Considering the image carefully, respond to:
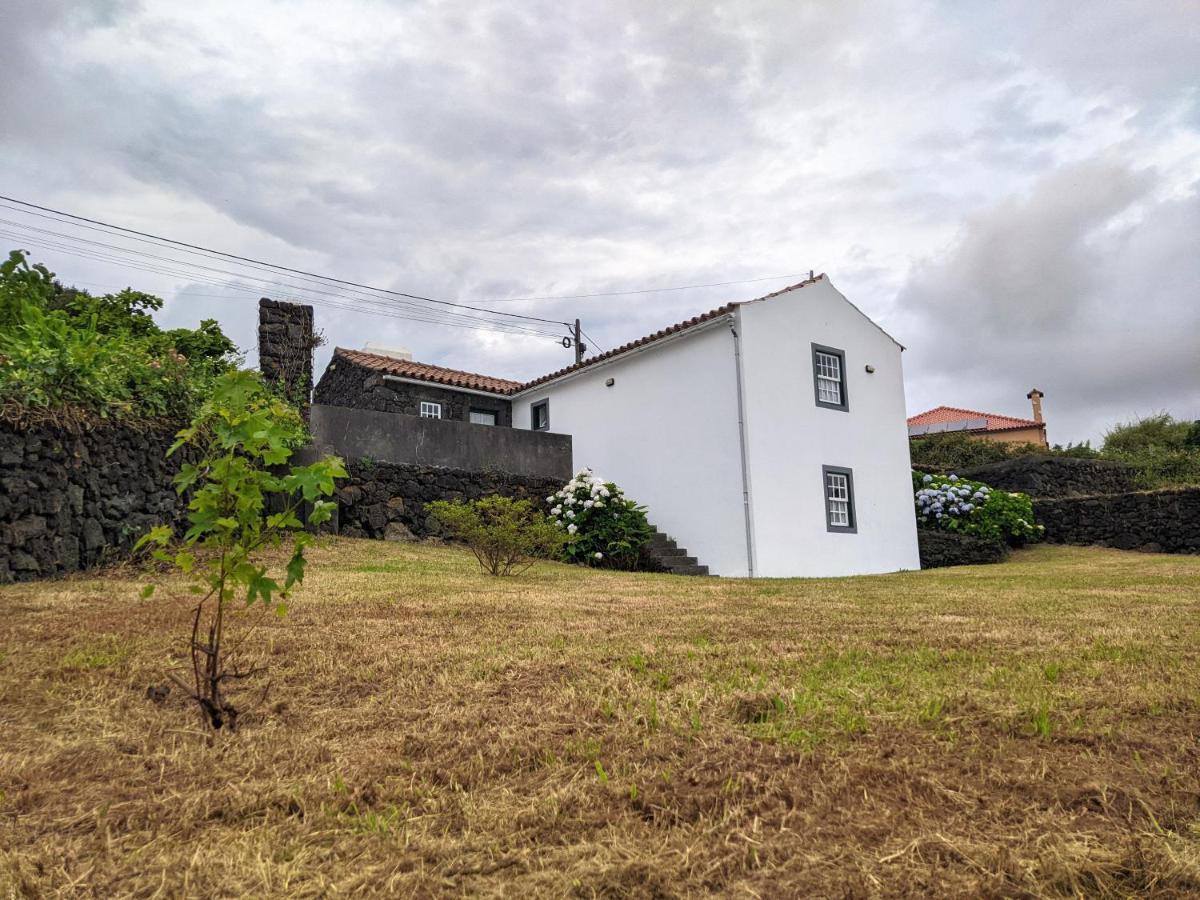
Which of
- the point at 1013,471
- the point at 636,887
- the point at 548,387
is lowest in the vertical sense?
the point at 636,887

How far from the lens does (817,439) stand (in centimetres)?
1531

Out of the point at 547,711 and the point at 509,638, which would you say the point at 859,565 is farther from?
the point at 547,711

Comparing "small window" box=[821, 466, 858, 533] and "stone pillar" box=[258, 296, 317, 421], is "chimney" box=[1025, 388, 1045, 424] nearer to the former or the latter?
"small window" box=[821, 466, 858, 533]

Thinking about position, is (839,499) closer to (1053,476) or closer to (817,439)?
(817,439)

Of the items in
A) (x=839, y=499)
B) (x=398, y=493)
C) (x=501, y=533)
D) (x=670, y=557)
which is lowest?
(x=670, y=557)

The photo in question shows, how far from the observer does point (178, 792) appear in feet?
10.1

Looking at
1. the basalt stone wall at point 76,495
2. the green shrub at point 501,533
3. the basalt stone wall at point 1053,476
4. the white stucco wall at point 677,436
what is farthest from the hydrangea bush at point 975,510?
the basalt stone wall at point 76,495

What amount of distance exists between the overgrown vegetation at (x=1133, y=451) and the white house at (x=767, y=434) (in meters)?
5.06

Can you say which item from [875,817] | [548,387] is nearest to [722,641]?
[875,817]

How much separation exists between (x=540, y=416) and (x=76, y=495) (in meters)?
11.6

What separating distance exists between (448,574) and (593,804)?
7057 millimetres

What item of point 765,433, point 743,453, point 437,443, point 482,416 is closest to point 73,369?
point 437,443

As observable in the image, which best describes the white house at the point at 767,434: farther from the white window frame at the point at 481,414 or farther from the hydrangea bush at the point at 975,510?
the white window frame at the point at 481,414

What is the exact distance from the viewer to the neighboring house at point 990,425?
102 feet
